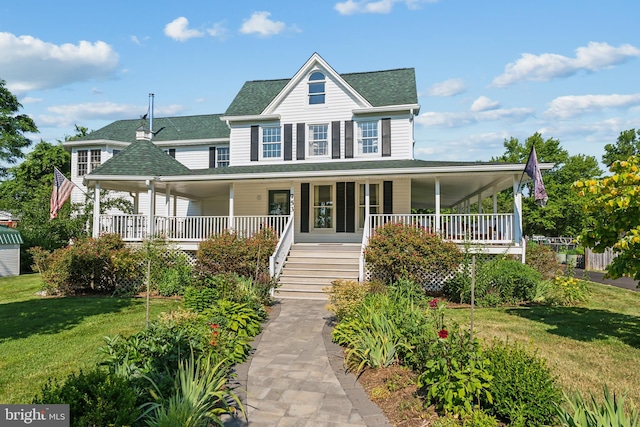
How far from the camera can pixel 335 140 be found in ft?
55.0

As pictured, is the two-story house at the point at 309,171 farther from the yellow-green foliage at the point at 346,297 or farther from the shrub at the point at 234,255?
the yellow-green foliage at the point at 346,297

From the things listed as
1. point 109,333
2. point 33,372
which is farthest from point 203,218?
point 33,372

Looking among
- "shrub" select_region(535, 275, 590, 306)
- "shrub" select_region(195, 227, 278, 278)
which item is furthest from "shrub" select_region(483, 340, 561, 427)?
"shrub" select_region(195, 227, 278, 278)

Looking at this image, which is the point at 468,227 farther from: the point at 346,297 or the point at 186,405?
the point at 186,405

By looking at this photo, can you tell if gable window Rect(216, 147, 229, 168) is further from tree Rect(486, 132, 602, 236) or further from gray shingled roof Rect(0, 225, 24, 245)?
tree Rect(486, 132, 602, 236)

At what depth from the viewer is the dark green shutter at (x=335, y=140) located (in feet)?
54.7

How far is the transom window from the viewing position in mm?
16625

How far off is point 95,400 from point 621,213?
25.1 ft

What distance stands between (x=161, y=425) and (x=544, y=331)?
735 cm

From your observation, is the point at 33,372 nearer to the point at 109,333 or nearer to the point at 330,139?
the point at 109,333

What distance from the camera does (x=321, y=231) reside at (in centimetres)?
1656

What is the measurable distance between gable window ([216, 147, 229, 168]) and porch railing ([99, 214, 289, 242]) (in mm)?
7440

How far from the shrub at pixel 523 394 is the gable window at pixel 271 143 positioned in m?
14.6

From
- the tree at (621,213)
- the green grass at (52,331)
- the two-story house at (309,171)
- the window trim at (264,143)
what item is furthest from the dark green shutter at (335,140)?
the tree at (621,213)
